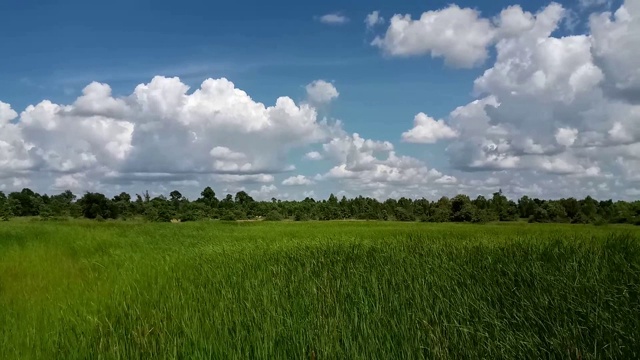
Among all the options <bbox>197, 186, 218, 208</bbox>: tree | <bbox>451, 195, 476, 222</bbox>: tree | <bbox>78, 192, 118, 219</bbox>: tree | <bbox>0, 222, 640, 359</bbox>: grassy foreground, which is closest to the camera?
<bbox>0, 222, 640, 359</bbox>: grassy foreground

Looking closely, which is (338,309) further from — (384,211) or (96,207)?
(384,211)

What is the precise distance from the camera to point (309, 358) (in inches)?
169

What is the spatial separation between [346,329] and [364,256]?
4173mm

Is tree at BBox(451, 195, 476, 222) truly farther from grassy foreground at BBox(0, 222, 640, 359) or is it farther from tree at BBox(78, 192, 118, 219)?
grassy foreground at BBox(0, 222, 640, 359)

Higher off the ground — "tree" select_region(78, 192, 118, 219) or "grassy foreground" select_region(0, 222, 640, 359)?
"tree" select_region(78, 192, 118, 219)

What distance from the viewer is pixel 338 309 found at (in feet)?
16.9

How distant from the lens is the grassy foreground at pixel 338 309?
4.28 m

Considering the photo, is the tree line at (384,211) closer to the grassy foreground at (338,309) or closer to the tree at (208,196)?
the tree at (208,196)

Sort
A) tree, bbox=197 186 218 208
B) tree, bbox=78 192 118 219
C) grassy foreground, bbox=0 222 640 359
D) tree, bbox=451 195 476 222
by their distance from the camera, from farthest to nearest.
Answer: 1. tree, bbox=197 186 218 208
2. tree, bbox=451 195 476 222
3. tree, bbox=78 192 118 219
4. grassy foreground, bbox=0 222 640 359

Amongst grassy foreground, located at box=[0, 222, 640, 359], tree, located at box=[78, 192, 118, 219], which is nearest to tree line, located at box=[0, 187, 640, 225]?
tree, located at box=[78, 192, 118, 219]

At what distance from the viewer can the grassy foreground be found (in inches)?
169

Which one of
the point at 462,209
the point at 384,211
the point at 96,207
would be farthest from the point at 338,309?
the point at 384,211

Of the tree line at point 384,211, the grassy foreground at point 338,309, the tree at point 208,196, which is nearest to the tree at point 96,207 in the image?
the tree line at point 384,211

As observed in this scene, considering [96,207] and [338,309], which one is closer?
[338,309]
